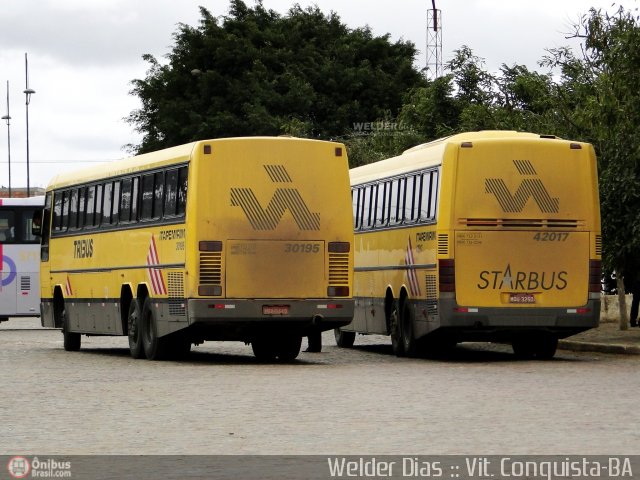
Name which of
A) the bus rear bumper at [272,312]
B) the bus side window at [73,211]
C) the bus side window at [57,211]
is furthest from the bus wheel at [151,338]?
the bus side window at [57,211]

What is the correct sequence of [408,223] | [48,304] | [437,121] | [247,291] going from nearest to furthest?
1. [247,291]
2. [408,223]
3. [48,304]
4. [437,121]

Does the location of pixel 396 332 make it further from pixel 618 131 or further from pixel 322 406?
pixel 322 406

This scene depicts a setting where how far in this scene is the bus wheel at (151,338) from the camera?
2611 cm

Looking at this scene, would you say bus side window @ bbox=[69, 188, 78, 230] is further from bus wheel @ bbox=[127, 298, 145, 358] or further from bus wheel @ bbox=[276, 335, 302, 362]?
bus wheel @ bbox=[276, 335, 302, 362]

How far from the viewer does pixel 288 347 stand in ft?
87.6

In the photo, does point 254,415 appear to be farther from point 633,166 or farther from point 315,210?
point 633,166

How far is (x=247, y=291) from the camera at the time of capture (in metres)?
24.6

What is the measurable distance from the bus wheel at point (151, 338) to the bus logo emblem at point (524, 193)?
17.2 feet

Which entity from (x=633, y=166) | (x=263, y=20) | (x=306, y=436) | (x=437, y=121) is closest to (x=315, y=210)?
(x=633, y=166)

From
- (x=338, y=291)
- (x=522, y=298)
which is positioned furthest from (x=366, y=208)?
(x=522, y=298)

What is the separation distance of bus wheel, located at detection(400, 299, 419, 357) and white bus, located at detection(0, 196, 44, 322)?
2061 centimetres

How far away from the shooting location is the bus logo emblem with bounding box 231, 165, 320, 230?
24.6 meters

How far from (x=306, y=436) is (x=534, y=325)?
1194cm

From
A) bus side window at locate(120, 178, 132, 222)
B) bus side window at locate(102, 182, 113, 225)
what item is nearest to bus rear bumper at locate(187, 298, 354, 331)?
bus side window at locate(120, 178, 132, 222)
